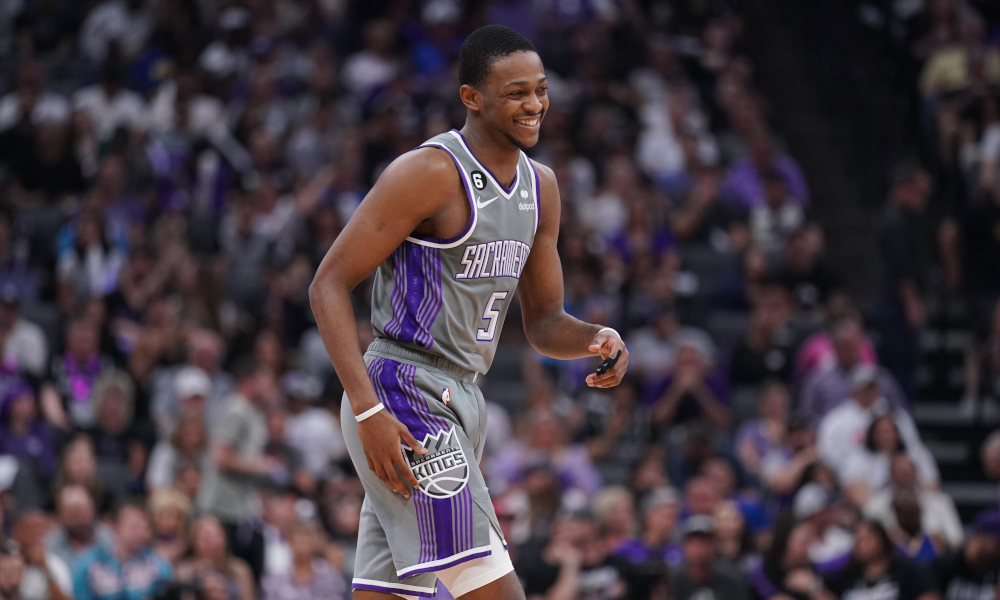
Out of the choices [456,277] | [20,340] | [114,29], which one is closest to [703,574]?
[456,277]

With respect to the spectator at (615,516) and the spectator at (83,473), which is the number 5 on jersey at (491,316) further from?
the spectator at (83,473)

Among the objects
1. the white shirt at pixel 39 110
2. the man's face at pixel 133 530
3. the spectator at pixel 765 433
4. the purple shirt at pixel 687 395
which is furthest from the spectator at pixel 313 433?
the white shirt at pixel 39 110

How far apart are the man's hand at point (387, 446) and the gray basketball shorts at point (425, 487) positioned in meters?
0.05

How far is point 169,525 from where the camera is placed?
33.8ft

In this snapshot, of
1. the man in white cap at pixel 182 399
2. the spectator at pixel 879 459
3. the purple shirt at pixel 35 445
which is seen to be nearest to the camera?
the spectator at pixel 879 459

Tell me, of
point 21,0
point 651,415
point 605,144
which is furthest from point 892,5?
point 21,0

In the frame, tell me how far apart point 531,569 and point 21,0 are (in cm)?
1187

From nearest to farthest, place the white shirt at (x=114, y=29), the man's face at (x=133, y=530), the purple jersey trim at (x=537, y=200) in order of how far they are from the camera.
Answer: the purple jersey trim at (x=537, y=200) → the man's face at (x=133, y=530) → the white shirt at (x=114, y=29)

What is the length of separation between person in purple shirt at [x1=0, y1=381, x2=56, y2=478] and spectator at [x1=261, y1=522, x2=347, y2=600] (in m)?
2.34

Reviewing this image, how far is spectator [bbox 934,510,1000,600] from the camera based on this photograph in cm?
938

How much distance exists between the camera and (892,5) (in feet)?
54.9

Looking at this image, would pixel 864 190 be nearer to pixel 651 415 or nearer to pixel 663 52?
pixel 663 52

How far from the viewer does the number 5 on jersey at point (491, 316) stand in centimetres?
453

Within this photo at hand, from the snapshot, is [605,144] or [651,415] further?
[605,144]
